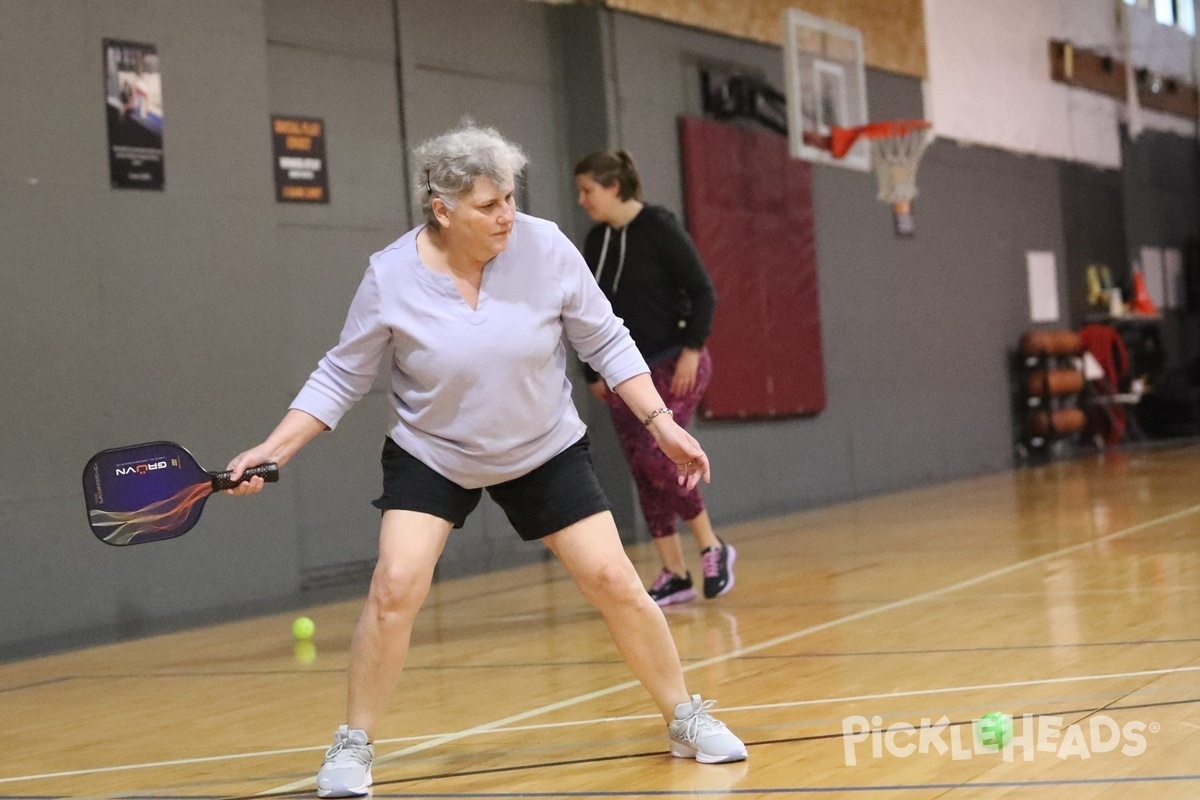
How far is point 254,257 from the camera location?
7352mm

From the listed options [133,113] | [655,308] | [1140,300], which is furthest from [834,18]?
[655,308]

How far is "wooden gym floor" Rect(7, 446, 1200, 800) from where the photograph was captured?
122 inches

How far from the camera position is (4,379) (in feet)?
20.9

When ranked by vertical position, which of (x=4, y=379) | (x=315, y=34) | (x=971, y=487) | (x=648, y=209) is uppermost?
(x=315, y=34)

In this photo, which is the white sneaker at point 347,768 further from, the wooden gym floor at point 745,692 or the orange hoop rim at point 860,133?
the orange hoop rim at point 860,133

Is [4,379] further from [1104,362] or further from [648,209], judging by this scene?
[1104,362]

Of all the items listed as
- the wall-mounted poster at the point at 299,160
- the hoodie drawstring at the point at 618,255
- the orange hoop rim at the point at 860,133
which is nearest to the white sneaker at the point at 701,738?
the hoodie drawstring at the point at 618,255

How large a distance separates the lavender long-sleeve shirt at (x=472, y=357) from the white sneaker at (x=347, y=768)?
57 centimetres

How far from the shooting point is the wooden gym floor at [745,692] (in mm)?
3107

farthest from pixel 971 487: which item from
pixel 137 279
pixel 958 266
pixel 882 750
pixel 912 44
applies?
pixel 882 750

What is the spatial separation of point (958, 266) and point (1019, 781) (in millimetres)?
10801

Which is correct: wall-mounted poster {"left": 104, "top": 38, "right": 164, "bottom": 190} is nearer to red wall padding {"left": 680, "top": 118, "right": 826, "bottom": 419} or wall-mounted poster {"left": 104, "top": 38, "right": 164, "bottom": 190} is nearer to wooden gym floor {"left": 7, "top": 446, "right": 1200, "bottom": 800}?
wooden gym floor {"left": 7, "top": 446, "right": 1200, "bottom": 800}

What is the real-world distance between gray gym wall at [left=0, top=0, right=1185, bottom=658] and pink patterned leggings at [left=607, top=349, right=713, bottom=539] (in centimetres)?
210

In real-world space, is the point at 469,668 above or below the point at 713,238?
below
